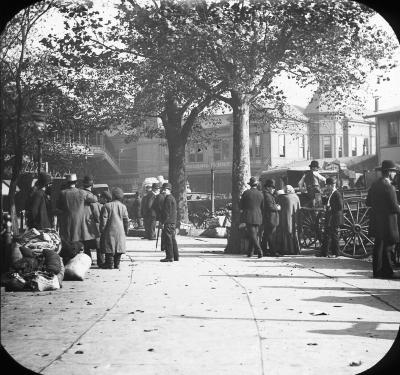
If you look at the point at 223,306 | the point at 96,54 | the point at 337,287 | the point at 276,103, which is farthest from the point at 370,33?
the point at 223,306

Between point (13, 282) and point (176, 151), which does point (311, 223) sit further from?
point (176, 151)

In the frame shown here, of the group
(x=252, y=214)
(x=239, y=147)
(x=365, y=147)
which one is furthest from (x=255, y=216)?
(x=365, y=147)

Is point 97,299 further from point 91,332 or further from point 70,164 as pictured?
point 70,164

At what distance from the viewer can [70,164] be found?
51.3 ft

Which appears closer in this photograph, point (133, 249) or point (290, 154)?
point (133, 249)

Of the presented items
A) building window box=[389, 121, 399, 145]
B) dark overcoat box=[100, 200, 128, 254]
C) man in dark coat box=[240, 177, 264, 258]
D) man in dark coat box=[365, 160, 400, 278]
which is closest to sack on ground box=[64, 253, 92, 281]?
dark overcoat box=[100, 200, 128, 254]

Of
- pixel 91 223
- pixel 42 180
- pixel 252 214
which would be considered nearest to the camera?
pixel 42 180

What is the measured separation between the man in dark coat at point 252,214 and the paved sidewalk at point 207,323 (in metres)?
3.08

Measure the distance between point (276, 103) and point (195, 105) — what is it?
6769 millimetres

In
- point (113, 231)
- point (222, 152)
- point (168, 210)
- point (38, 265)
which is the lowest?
point (38, 265)

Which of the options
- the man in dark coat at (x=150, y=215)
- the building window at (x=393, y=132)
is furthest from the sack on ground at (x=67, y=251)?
the building window at (x=393, y=132)

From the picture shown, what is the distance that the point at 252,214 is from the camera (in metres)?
13.9

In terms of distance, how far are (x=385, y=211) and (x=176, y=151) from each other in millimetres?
18023

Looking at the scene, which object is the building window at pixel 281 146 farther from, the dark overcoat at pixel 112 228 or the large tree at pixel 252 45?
the dark overcoat at pixel 112 228
